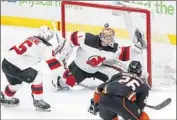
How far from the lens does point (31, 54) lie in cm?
371

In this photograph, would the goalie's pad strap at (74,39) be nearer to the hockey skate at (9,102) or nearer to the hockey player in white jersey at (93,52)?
the hockey player in white jersey at (93,52)

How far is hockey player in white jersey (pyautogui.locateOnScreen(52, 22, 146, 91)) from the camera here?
391 centimetres

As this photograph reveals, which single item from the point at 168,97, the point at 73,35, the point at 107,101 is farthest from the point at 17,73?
the point at 168,97

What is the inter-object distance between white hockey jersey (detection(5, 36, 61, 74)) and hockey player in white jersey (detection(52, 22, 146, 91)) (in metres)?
0.26

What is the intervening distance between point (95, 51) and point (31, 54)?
0.50 meters

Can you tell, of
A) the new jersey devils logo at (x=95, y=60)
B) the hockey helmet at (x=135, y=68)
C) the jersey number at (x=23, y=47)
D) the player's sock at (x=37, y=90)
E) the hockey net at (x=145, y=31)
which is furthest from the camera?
the hockey net at (x=145, y=31)

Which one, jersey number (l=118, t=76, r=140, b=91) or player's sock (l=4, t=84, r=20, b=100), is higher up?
jersey number (l=118, t=76, r=140, b=91)

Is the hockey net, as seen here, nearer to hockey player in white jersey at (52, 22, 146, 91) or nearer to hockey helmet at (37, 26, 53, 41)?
hockey player in white jersey at (52, 22, 146, 91)

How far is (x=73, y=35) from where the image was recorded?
396 cm

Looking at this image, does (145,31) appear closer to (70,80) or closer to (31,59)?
(70,80)

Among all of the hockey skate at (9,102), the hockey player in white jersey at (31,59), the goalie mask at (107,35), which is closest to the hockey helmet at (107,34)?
the goalie mask at (107,35)

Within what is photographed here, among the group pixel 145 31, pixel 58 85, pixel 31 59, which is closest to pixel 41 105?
pixel 31 59

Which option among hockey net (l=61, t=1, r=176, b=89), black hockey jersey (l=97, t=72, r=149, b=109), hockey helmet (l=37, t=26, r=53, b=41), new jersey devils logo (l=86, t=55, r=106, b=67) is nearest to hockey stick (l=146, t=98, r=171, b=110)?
hockey net (l=61, t=1, r=176, b=89)

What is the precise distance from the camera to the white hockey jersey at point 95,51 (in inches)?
155
